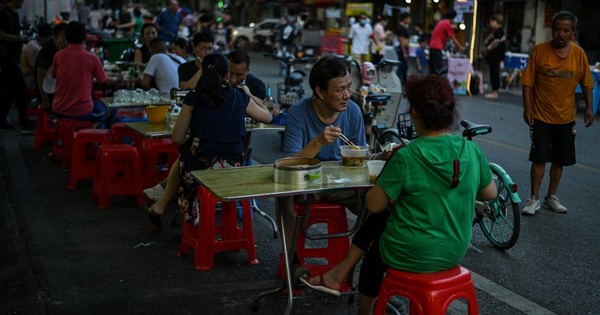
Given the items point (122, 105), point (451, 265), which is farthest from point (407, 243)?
point (122, 105)

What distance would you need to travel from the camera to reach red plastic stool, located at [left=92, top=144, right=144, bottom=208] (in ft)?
23.9

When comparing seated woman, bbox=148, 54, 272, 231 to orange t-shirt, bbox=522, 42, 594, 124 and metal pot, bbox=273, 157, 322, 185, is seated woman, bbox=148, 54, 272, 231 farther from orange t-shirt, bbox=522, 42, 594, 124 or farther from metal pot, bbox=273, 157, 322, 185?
orange t-shirt, bbox=522, 42, 594, 124

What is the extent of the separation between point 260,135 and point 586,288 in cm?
717

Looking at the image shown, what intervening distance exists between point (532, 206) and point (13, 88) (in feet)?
25.1

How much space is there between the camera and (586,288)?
527cm

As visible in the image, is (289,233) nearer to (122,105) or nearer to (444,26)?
(122,105)

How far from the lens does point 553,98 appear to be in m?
7.00

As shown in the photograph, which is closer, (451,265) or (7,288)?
(451,265)

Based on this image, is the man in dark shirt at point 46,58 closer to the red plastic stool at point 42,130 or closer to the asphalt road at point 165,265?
the red plastic stool at point 42,130

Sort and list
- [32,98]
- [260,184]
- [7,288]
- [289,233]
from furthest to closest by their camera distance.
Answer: [32,98]
[7,288]
[289,233]
[260,184]

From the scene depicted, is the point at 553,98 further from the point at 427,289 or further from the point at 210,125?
the point at 427,289

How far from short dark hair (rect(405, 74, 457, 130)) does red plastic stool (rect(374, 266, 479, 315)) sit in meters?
0.69

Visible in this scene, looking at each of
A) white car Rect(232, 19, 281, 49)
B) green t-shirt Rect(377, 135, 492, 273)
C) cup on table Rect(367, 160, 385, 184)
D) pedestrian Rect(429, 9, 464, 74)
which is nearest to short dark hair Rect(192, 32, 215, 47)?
cup on table Rect(367, 160, 385, 184)

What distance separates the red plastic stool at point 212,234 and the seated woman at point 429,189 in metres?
→ 1.97
